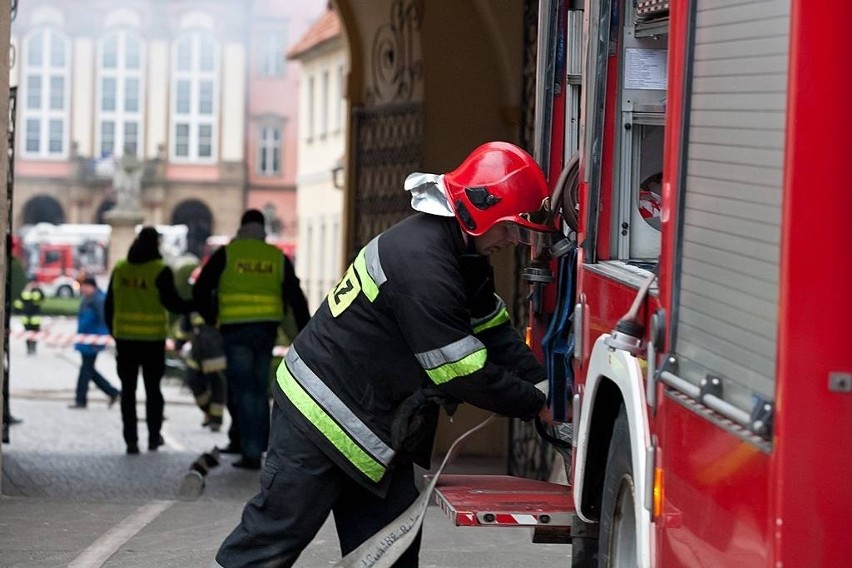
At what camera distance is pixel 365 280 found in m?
5.27

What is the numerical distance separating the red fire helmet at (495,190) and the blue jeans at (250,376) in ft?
21.6

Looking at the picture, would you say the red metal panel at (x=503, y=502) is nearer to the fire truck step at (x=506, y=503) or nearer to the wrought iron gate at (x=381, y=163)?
the fire truck step at (x=506, y=503)

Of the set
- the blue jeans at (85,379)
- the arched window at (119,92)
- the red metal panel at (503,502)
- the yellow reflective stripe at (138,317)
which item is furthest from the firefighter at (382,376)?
the arched window at (119,92)

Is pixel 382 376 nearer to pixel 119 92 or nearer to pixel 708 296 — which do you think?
pixel 708 296

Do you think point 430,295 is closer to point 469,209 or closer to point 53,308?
point 469,209

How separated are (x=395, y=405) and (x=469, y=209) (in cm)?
61

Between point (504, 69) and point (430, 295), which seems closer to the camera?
point (430, 295)

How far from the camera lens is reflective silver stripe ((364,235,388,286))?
17.0 feet

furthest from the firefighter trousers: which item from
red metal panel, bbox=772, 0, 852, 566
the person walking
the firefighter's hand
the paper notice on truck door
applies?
the person walking

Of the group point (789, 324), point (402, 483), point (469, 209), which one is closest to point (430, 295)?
point (469, 209)

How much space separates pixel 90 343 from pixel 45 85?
208 ft

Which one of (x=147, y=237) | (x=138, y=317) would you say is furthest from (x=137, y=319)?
(x=147, y=237)

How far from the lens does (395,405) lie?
530 cm

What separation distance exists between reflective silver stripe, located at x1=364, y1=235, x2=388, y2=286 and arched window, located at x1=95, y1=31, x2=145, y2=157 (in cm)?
7671
